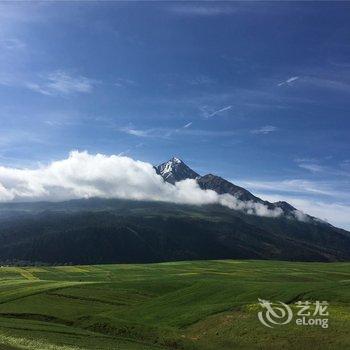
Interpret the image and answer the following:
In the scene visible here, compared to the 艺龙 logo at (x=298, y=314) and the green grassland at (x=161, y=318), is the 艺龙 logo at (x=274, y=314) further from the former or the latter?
the green grassland at (x=161, y=318)

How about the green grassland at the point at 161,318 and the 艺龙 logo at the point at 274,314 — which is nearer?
the green grassland at the point at 161,318

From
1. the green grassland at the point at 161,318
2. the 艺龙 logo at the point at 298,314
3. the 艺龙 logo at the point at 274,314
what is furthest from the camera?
the 艺龙 logo at the point at 274,314

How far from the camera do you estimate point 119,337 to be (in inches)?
3002

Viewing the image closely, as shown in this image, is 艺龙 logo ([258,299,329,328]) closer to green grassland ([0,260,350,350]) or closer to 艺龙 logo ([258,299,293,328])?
艺龙 logo ([258,299,293,328])

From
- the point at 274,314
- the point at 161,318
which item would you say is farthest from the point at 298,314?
the point at 161,318

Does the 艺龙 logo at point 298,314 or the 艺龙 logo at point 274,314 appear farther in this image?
the 艺龙 logo at point 274,314

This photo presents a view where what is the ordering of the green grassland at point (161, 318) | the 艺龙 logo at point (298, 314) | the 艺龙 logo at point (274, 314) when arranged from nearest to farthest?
the green grassland at point (161, 318) < the 艺龙 logo at point (298, 314) < the 艺龙 logo at point (274, 314)

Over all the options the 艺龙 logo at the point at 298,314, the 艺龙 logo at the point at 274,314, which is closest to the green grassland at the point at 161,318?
the 艺龙 logo at the point at 298,314

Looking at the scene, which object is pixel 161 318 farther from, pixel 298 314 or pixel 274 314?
pixel 298 314

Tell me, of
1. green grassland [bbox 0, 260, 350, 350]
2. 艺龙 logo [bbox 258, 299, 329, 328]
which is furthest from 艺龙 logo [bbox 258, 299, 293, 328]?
green grassland [bbox 0, 260, 350, 350]

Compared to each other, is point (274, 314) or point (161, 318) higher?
point (274, 314)

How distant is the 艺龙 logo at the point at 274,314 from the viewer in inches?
2926

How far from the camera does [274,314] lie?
78.8 m

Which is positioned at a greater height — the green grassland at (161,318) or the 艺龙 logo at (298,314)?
the 艺龙 logo at (298,314)
